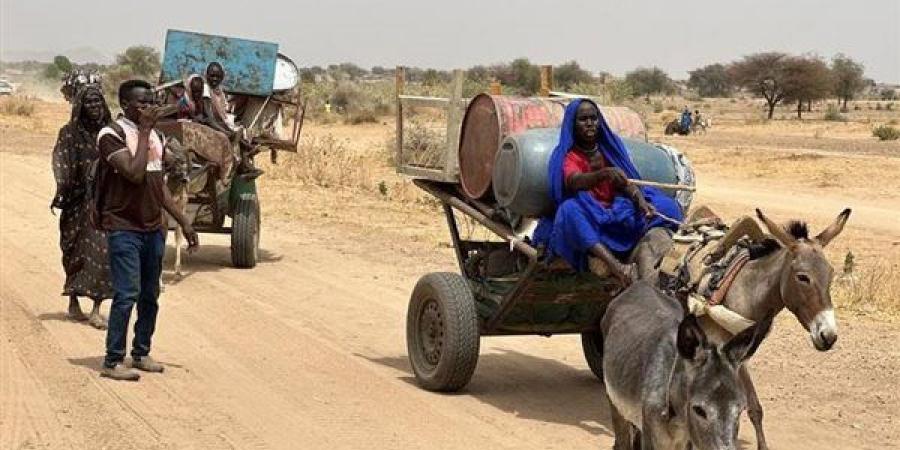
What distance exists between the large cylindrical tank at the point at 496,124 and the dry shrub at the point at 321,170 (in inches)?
652

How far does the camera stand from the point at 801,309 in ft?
20.9

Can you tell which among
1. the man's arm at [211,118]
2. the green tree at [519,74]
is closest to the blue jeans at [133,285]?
the man's arm at [211,118]

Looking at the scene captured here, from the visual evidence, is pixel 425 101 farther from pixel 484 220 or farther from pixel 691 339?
pixel 691 339

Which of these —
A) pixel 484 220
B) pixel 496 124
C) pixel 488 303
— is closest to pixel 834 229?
pixel 496 124

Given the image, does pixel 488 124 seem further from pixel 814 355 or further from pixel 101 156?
pixel 814 355

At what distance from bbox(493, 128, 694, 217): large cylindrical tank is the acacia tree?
6227 centimetres

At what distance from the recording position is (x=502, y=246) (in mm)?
9320

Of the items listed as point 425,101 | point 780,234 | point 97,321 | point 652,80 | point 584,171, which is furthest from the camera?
point 652,80

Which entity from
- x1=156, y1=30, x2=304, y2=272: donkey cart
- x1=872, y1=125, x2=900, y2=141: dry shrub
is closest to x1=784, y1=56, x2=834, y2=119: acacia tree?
x1=872, y1=125, x2=900, y2=141: dry shrub

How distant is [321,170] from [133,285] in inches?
705

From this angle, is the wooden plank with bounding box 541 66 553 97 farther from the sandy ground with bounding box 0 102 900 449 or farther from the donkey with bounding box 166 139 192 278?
the donkey with bounding box 166 139 192 278

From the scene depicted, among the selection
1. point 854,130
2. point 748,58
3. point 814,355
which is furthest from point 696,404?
point 748,58

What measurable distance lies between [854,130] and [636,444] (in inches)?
1855

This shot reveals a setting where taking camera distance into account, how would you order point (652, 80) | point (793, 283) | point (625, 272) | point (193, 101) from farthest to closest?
point (652, 80) → point (193, 101) → point (625, 272) → point (793, 283)
